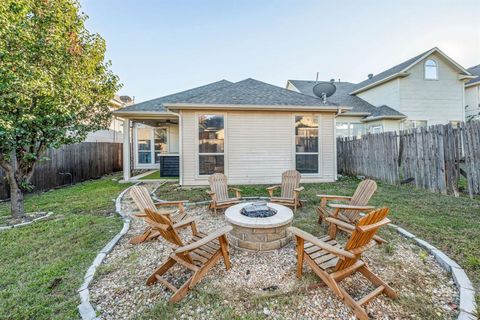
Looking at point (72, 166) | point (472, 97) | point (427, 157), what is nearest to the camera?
point (427, 157)

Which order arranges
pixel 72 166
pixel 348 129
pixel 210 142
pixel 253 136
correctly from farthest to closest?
pixel 348 129
pixel 72 166
pixel 253 136
pixel 210 142

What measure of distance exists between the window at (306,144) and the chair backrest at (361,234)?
249 inches

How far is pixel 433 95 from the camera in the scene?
14.0 m

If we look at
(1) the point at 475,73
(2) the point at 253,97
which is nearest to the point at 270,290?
(2) the point at 253,97

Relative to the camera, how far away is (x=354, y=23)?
33.3 ft

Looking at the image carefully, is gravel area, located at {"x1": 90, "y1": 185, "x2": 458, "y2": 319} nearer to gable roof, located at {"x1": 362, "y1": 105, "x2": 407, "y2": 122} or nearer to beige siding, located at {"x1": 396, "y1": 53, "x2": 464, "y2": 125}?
gable roof, located at {"x1": 362, "y1": 105, "x2": 407, "y2": 122}

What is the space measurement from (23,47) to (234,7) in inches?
Answer: 339

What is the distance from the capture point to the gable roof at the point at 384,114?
→ 13190 mm

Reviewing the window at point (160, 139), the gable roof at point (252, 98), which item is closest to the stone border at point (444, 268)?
the gable roof at point (252, 98)

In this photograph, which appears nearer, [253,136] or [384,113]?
[253,136]

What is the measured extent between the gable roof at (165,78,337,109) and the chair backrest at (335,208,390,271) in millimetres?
6268

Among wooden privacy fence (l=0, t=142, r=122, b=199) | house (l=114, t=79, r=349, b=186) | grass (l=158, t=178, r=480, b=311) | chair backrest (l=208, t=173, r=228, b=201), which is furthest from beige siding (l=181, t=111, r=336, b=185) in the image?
wooden privacy fence (l=0, t=142, r=122, b=199)

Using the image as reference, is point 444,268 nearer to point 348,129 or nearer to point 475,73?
point 348,129

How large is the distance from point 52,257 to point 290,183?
15.9ft
